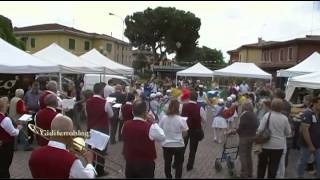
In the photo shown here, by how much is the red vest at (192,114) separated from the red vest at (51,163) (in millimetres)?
5591

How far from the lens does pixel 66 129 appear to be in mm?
4211

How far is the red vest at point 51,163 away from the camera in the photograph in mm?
3846

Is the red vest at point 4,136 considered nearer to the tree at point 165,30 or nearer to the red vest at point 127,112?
the red vest at point 127,112

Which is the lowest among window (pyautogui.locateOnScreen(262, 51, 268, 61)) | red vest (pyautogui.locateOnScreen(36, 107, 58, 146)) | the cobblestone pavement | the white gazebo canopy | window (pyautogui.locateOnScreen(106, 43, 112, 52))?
the cobblestone pavement

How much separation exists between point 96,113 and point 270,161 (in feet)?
11.0

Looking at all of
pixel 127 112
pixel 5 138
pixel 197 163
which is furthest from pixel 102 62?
pixel 5 138

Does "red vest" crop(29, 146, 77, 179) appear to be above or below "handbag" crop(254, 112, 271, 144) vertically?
above

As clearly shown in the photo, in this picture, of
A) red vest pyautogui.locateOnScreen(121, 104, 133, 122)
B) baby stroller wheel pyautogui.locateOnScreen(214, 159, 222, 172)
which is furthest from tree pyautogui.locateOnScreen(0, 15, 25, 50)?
baby stroller wheel pyautogui.locateOnScreen(214, 159, 222, 172)

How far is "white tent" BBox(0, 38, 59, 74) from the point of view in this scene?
12.4 m

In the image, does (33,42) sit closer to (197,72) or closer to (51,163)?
(197,72)

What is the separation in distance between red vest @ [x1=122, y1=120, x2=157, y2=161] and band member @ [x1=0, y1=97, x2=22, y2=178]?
2.04 metres

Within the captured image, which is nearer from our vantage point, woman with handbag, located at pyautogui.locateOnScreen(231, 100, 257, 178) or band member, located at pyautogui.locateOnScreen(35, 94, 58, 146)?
band member, located at pyautogui.locateOnScreen(35, 94, 58, 146)

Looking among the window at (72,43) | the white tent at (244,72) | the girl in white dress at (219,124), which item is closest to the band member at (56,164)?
the girl in white dress at (219,124)

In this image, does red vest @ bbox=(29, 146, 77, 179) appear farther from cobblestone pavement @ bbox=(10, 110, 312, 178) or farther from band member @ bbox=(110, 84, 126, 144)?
band member @ bbox=(110, 84, 126, 144)
